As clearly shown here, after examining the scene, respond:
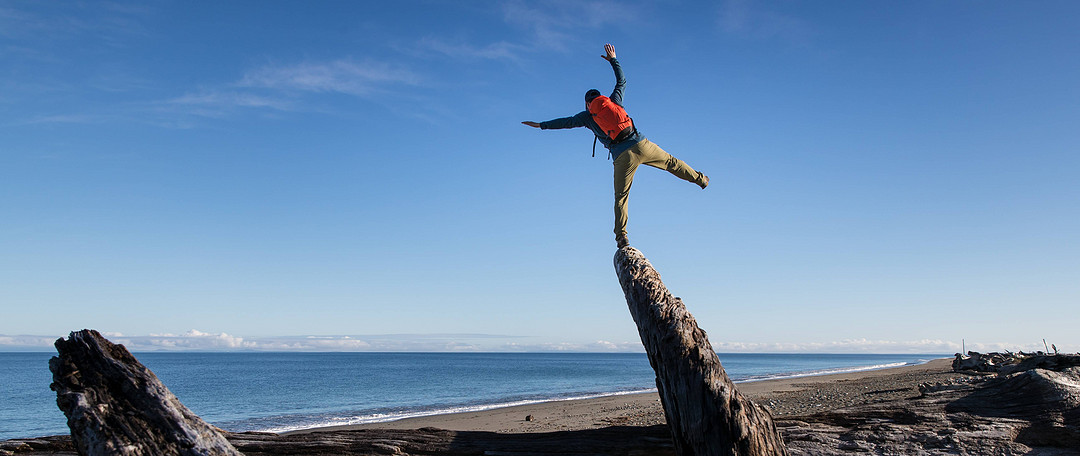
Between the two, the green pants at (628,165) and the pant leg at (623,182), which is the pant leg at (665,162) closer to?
the green pants at (628,165)

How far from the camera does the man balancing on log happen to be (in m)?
6.74

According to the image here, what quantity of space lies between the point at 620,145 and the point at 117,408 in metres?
5.14

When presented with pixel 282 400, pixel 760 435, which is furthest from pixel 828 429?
pixel 282 400

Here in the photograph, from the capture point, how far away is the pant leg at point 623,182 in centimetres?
676

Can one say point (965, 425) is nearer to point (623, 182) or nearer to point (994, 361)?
point (623, 182)

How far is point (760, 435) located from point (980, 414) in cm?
259

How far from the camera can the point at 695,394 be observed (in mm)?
4113

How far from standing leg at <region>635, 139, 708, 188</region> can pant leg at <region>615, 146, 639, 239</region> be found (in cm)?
13

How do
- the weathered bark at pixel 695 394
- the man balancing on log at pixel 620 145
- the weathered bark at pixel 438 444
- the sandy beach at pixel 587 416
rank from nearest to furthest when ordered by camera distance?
the weathered bark at pixel 695 394 < the weathered bark at pixel 438 444 < the man balancing on log at pixel 620 145 < the sandy beach at pixel 587 416

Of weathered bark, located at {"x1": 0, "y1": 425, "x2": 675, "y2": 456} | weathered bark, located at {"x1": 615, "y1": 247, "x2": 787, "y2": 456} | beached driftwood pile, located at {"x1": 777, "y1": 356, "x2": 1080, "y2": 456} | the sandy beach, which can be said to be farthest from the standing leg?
the sandy beach

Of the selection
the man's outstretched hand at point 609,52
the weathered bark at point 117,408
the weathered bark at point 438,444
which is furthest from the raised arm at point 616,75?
the weathered bark at point 117,408

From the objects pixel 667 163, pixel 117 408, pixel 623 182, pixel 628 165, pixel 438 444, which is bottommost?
pixel 438 444

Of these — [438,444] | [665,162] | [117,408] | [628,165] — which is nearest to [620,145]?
[628,165]

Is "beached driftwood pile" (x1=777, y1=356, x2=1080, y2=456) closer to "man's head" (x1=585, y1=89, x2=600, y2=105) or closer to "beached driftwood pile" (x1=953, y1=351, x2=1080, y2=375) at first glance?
"man's head" (x1=585, y1=89, x2=600, y2=105)
